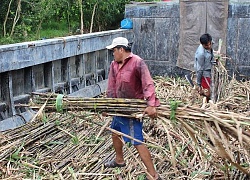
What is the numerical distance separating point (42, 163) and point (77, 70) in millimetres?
4114

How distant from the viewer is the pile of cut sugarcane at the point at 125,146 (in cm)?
376

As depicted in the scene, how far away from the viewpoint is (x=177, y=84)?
984 centimetres

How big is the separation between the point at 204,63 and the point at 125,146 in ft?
9.99

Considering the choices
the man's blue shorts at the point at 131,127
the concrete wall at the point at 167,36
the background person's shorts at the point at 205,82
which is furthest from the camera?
the concrete wall at the point at 167,36

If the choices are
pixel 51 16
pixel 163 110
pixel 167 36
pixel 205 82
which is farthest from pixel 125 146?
pixel 51 16

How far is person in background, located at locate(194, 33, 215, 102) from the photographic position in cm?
666

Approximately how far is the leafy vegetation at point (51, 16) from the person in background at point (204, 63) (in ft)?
15.0

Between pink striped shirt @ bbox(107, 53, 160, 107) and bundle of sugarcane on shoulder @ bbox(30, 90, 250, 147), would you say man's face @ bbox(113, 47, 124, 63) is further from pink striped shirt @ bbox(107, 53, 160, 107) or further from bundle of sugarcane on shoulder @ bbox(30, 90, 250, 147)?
bundle of sugarcane on shoulder @ bbox(30, 90, 250, 147)

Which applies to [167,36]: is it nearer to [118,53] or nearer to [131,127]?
[118,53]

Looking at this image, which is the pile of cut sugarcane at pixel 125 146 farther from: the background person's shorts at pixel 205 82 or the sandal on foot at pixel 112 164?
the background person's shorts at pixel 205 82

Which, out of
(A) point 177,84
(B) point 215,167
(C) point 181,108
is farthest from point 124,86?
(A) point 177,84

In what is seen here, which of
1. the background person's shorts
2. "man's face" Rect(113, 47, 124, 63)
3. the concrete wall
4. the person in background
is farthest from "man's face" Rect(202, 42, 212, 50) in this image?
the concrete wall

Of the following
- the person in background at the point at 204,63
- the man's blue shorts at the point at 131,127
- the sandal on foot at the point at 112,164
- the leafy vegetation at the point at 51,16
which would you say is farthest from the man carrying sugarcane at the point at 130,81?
the leafy vegetation at the point at 51,16

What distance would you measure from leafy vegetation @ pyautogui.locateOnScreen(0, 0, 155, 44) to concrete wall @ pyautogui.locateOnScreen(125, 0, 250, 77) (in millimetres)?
1649
